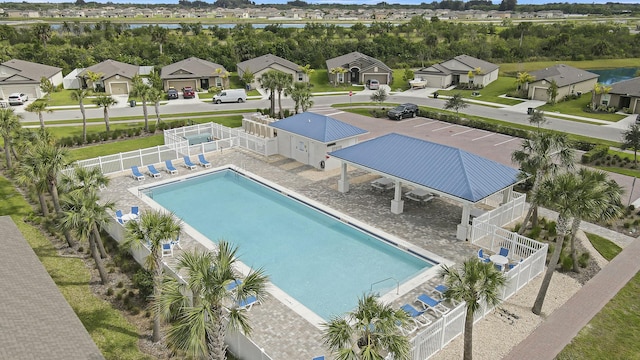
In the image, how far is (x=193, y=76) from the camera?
198ft

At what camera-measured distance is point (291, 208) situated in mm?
26578

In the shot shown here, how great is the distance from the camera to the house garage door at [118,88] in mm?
59219

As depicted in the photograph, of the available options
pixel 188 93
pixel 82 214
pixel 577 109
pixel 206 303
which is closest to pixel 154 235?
pixel 206 303

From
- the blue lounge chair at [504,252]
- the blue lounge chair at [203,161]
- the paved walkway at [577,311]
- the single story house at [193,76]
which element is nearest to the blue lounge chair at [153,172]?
the blue lounge chair at [203,161]

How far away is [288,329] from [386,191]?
13822 millimetres

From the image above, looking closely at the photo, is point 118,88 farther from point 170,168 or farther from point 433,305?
point 433,305

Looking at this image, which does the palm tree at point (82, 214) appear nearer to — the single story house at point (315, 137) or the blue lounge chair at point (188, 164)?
the blue lounge chair at point (188, 164)

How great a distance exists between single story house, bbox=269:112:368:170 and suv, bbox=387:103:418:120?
51.2 feet

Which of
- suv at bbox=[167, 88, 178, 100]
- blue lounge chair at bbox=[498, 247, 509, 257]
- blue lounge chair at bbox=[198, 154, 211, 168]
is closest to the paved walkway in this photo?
blue lounge chair at bbox=[498, 247, 509, 257]

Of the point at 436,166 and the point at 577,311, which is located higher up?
the point at 436,166

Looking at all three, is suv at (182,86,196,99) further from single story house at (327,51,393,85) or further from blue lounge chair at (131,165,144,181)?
blue lounge chair at (131,165,144,181)

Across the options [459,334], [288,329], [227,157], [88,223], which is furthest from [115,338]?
[227,157]

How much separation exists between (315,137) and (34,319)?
66.7 feet

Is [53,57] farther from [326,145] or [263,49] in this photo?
[326,145]
